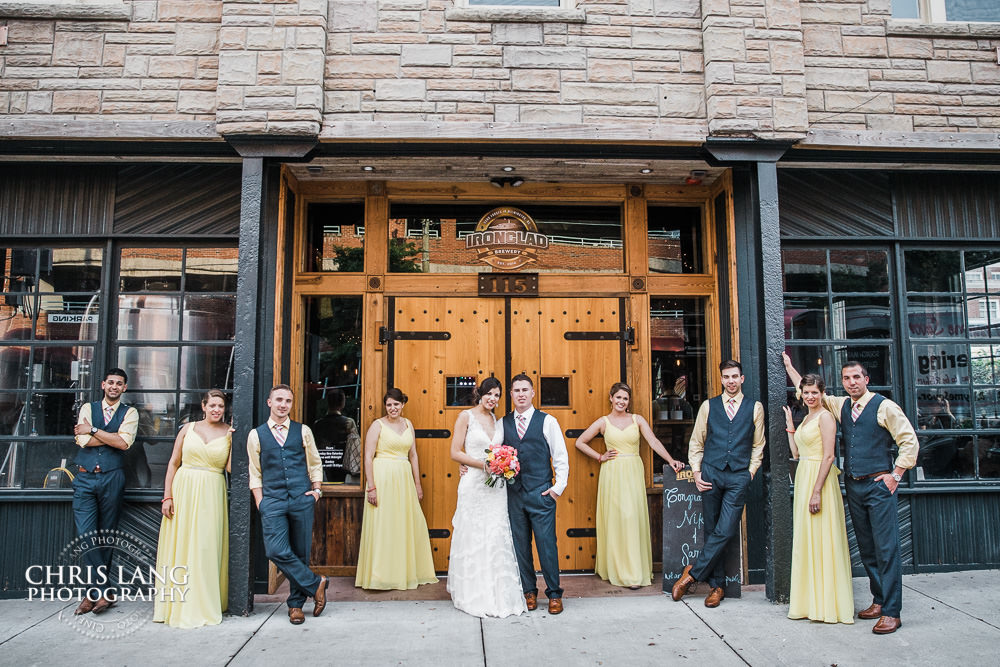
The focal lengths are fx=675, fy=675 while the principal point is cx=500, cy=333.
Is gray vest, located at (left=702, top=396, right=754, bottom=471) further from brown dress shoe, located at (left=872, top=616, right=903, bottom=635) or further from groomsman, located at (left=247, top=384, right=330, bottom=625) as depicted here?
groomsman, located at (left=247, top=384, right=330, bottom=625)

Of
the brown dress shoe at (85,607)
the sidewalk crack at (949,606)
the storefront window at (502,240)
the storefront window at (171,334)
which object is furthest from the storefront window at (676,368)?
the brown dress shoe at (85,607)

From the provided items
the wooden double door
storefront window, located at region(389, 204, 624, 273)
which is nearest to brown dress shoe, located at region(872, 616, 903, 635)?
the wooden double door

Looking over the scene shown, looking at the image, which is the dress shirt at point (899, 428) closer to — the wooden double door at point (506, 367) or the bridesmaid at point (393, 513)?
the wooden double door at point (506, 367)

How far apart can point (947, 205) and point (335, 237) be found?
6.13 metres

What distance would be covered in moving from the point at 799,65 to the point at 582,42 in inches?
75.0

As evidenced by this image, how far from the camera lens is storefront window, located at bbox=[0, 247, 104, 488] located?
20.3 feet

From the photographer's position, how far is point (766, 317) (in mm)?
5699

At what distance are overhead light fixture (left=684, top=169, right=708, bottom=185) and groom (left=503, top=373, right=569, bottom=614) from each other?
8.81 ft

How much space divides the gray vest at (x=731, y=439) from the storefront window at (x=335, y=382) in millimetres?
3250

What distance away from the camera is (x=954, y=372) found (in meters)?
6.64

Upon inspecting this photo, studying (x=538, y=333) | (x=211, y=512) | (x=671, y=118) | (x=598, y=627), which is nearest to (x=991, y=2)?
(x=671, y=118)

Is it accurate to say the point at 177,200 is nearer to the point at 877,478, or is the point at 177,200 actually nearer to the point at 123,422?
the point at 123,422

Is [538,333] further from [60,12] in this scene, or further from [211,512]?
[60,12]

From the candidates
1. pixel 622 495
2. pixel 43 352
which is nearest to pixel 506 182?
pixel 622 495
